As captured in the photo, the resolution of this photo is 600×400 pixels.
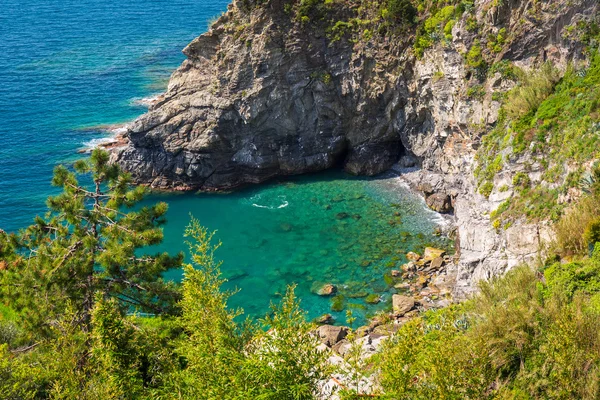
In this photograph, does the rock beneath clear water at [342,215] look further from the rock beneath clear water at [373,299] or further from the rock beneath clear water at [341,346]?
the rock beneath clear water at [341,346]

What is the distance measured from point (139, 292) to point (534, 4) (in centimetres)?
3079

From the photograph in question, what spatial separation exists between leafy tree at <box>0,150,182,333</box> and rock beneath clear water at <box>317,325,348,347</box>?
11241mm

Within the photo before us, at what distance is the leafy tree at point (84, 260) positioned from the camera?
76.0 feet

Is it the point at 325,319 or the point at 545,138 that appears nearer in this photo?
the point at 545,138

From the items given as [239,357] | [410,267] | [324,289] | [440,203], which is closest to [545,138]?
[410,267]

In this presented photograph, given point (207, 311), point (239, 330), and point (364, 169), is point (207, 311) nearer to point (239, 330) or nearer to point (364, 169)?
point (239, 330)

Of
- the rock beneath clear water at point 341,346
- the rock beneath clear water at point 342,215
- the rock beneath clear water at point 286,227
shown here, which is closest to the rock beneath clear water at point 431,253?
the rock beneath clear water at point 342,215

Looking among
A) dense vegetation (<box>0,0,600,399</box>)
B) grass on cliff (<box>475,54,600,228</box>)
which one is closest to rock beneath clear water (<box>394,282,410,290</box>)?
grass on cliff (<box>475,54,600,228</box>)

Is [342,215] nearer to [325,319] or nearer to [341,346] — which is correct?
[325,319]

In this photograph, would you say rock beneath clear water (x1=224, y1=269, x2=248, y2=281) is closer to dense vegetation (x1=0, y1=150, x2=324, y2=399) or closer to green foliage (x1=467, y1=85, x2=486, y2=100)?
dense vegetation (x1=0, y1=150, x2=324, y2=399)

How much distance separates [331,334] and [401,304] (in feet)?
18.4

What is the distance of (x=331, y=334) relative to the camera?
33.0m

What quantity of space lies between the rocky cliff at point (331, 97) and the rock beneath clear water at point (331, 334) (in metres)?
13.0

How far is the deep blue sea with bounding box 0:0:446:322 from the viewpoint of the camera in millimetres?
40750
